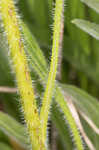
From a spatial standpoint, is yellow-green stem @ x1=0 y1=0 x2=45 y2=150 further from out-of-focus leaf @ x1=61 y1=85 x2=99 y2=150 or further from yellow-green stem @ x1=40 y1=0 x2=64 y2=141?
out-of-focus leaf @ x1=61 y1=85 x2=99 y2=150

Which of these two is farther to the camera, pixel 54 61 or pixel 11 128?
pixel 11 128

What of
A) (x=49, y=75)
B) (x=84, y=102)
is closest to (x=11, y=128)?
(x=84, y=102)

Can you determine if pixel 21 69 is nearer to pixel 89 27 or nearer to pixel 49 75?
pixel 49 75

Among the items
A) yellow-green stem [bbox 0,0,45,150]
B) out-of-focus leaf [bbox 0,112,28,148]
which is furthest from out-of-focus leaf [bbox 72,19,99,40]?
out-of-focus leaf [bbox 0,112,28,148]

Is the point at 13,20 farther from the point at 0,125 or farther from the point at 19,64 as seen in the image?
the point at 0,125

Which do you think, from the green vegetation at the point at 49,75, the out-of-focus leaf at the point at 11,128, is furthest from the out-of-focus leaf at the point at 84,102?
the out-of-focus leaf at the point at 11,128

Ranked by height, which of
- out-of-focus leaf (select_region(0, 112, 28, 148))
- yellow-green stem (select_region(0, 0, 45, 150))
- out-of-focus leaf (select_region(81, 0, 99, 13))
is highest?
out-of-focus leaf (select_region(81, 0, 99, 13))
